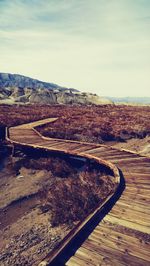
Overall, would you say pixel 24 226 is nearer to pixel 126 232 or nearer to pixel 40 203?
pixel 40 203

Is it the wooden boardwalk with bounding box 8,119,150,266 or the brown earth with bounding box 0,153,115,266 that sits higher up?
the wooden boardwalk with bounding box 8,119,150,266

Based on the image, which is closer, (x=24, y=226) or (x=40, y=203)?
(x=24, y=226)

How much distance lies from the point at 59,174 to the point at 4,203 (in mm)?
3851

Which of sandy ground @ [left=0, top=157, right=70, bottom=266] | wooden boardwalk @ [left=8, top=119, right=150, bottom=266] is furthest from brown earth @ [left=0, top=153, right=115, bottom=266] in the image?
wooden boardwalk @ [left=8, top=119, right=150, bottom=266]

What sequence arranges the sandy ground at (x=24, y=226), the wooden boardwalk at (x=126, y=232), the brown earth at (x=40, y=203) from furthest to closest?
1. the brown earth at (x=40, y=203)
2. the sandy ground at (x=24, y=226)
3. the wooden boardwalk at (x=126, y=232)

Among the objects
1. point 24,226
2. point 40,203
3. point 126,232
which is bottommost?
point 24,226

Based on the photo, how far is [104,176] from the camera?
44.4ft

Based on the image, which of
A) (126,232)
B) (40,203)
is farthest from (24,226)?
(126,232)

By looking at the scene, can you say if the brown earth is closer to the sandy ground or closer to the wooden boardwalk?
the sandy ground

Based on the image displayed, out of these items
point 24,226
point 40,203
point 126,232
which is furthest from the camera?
point 40,203

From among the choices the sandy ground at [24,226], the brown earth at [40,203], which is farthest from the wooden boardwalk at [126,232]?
the sandy ground at [24,226]

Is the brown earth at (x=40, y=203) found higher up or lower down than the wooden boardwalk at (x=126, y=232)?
lower down

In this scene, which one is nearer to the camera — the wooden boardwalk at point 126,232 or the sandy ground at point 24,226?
the wooden boardwalk at point 126,232

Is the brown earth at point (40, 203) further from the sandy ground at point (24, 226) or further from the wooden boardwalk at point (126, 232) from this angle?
the wooden boardwalk at point (126, 232)
